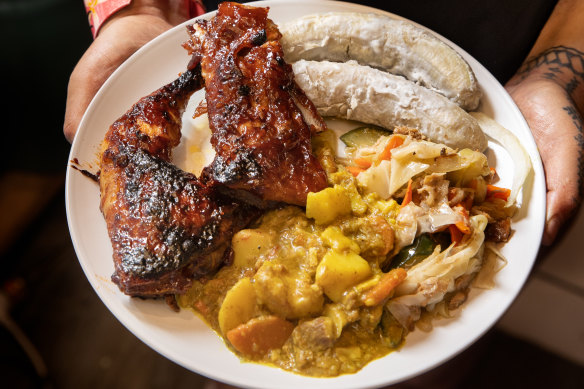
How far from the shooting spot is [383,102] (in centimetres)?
321

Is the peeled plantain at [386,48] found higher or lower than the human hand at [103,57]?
higher

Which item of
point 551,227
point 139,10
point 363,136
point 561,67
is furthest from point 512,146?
point 139,10

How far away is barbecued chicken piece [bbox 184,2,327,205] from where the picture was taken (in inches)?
112

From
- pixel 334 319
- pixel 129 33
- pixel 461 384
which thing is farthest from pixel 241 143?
Answer: pixel 461 384

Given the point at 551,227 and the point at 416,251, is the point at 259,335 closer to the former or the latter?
the point at 416,251

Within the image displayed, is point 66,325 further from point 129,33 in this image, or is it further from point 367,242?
point 367,242

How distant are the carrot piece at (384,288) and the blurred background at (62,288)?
2.24 metres

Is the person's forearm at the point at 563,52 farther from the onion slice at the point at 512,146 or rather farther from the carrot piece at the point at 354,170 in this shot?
the carrot piece at the point at 354,170

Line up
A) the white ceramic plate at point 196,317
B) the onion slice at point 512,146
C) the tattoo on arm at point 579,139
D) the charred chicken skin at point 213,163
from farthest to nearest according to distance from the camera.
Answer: the tattoo on arm at point 579,139 < the onion slice at point 512,146 < the charred chicken skin at point 213,163 < the white ceramic plate at point 196,317

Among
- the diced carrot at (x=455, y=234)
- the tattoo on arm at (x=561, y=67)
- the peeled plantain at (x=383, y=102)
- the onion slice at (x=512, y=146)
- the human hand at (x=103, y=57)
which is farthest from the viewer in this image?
the tattoo on arm at (x=561, y=67)

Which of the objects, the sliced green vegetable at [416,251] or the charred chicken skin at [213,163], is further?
the sliced green vegetable at [416,251]

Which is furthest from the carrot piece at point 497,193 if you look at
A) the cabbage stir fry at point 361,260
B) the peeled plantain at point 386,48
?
the peeled plantain at point 386,48

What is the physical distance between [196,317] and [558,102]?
300 cm

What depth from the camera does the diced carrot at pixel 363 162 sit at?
10.1 feet
